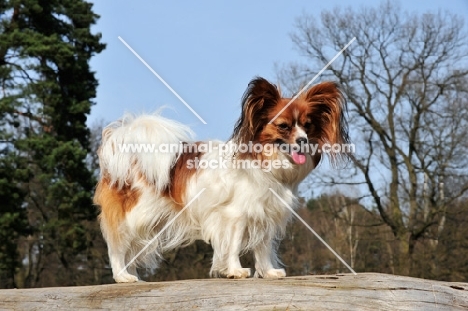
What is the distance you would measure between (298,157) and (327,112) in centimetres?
69

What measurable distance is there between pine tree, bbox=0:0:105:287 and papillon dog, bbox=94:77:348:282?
51.6 feet

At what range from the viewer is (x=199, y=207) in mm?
6879

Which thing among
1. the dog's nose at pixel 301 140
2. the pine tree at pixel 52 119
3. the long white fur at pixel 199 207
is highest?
the pine tree at pixel 52 119

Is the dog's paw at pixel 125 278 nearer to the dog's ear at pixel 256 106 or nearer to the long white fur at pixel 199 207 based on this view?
the long white fur at pixel 199 207

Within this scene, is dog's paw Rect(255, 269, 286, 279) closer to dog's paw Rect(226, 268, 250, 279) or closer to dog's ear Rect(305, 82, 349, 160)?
dog's paw Rect(226, 268, 250, 279)

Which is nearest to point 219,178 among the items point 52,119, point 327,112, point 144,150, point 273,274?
point 144,150

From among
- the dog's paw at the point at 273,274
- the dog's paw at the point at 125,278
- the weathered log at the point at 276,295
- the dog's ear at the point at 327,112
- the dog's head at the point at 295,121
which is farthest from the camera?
the dog's paw at the point at 125,278

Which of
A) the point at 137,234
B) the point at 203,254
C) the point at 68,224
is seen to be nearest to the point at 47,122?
the point at 68,224

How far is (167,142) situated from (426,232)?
16.5 metres

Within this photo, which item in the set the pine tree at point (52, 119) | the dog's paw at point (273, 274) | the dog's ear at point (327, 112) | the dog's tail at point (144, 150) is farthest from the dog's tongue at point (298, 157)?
the pine tree at point (52, 119)

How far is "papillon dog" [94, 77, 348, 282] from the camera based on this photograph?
256 inches

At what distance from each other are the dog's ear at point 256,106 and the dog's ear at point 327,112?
0.35 metres

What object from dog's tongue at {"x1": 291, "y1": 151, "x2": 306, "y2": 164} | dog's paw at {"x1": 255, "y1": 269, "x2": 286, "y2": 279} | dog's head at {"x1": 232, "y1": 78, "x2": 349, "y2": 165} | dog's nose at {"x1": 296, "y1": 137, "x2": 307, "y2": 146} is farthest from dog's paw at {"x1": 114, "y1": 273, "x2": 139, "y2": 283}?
dog's nose at {"x1": 296, "y1": 137, "x2": 307, "y2": 146}

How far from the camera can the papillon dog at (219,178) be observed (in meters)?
6.50
